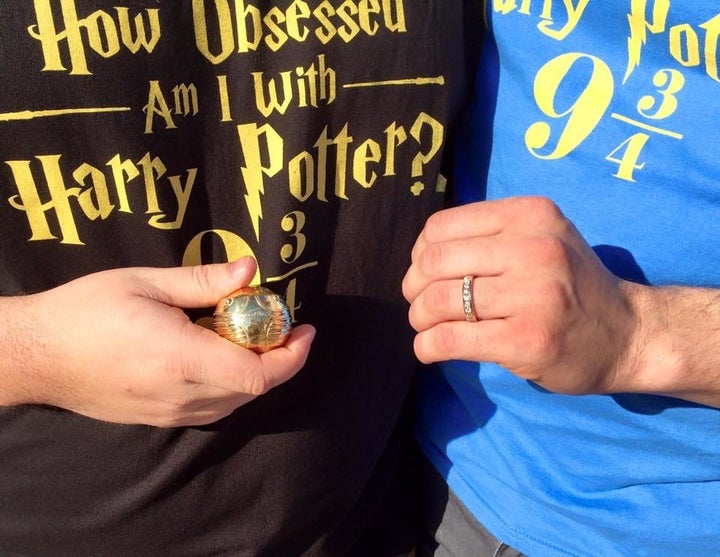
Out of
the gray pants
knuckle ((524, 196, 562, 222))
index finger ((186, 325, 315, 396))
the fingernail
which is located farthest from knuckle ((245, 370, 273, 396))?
the gray pants

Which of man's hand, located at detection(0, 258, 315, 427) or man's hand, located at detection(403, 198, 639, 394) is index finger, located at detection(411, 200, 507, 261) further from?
man's hand, located at detection(0, 258, 315, 427)

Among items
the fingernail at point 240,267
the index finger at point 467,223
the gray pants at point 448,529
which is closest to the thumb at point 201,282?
the fingernail at point 240,267

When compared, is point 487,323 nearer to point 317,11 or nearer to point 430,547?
point 317,11

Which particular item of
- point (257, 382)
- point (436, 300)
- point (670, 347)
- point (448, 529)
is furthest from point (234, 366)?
point (448, 529)

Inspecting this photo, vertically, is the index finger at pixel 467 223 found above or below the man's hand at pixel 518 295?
above

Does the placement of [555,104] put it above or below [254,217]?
above

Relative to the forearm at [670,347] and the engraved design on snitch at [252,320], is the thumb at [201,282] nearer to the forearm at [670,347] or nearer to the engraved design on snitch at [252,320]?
the engraved design on snitch at [252,320]

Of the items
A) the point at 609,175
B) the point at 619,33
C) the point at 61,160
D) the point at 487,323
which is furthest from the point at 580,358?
the point at 61,160
